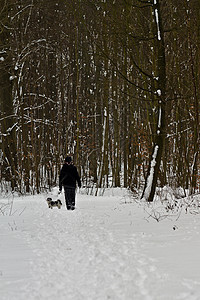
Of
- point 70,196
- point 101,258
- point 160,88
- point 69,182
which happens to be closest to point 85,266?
point 101,258

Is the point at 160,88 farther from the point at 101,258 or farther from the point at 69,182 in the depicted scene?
the point at 101,258

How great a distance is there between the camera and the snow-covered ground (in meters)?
3.82

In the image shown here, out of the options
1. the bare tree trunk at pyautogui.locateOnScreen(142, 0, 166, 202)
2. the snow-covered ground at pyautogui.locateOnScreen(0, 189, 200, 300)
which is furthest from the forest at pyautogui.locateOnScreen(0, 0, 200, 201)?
the snow-covered ground at pyautogui.locateOnScreen(0, 189, 200, 300)

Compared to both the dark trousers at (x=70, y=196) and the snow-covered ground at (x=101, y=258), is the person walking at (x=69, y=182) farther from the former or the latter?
the snow-covered ground at (x=101, y=258)

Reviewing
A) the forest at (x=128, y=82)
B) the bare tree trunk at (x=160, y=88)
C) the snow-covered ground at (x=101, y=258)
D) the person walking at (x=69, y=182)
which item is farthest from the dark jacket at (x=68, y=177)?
the snow-covered ground at (x=101, y=258)

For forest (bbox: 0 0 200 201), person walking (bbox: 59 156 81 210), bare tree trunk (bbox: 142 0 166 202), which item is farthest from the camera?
forest (bbox: 0 0 200 201)

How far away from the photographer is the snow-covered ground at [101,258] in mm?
3820

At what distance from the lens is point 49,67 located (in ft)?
77.2

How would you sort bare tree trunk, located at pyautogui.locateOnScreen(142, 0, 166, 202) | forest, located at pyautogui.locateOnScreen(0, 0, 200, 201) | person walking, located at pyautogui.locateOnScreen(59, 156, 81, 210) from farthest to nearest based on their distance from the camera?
forest, located at pyautogui.locateOnScreen(0, 0, 200, 201) < person walking, located at pyautogui.locateOnScreen(59, 156, 81, 210) < bare tree trunk, located at pyautogui.locateOnScreen(142, 0, 166, 202)

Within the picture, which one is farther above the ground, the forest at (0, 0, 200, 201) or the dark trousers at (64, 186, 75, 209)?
the forest at (0, 0, 200, 201)

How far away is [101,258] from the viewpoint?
5.29 metres

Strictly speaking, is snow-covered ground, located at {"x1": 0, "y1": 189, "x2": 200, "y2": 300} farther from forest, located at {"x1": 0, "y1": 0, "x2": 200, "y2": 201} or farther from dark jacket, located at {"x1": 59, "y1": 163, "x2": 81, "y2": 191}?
forest, located at {"x1": 0, "y1": 0, "x2": 200, "y2": 201}

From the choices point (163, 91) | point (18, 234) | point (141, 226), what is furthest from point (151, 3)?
point (18, 234)

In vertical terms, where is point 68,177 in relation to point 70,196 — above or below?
above
